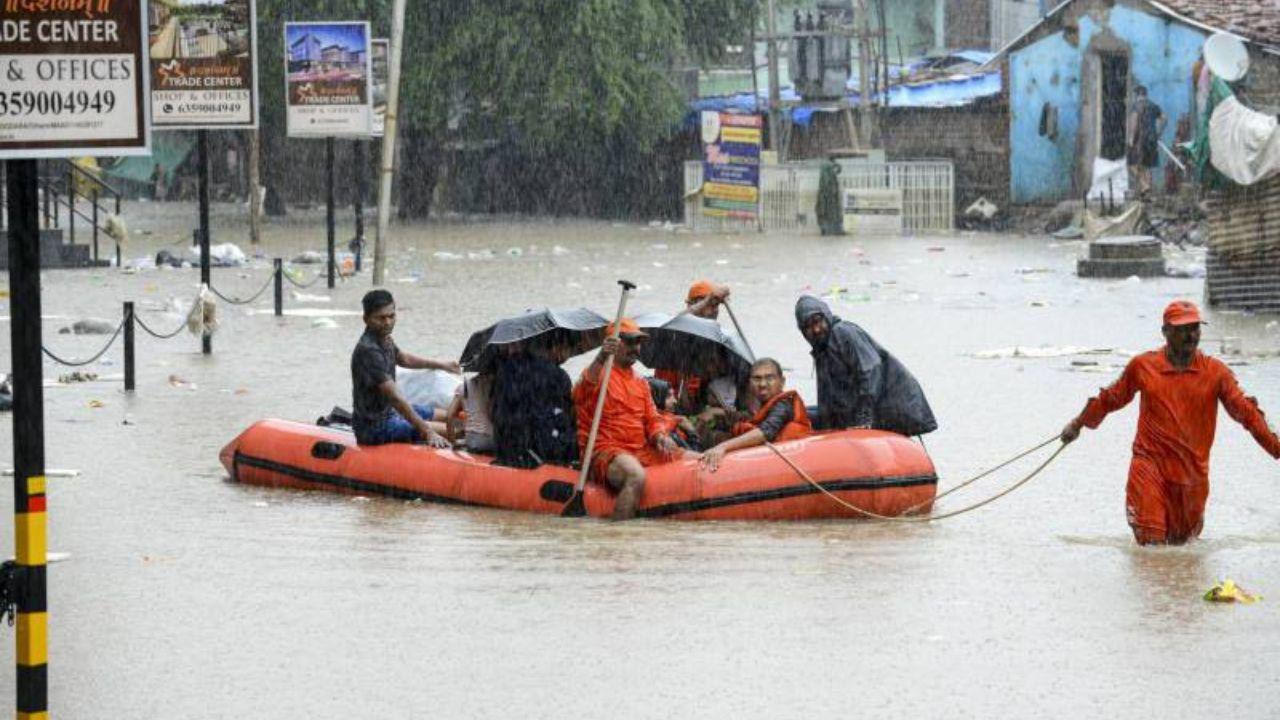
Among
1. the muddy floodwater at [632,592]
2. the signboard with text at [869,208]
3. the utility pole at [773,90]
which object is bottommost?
the muddy floodwater at [632,592]

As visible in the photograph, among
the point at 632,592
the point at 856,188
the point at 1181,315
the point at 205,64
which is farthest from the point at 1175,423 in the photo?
the point at 856,188

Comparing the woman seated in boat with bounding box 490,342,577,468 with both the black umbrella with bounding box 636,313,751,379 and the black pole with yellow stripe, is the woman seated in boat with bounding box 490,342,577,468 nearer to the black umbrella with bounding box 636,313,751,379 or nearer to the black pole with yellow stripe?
the black umbrella with bounding box 636,313,751,379

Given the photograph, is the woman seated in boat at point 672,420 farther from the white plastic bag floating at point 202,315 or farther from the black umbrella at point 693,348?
the white plastic bag floating at point 202,315

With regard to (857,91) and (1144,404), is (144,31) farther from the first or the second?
(857,91)

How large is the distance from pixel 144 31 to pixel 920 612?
402 cm

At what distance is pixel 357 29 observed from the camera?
26.2 metres

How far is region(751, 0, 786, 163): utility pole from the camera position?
41.8 m

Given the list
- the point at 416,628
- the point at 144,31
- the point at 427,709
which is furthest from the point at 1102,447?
the point at 144,31

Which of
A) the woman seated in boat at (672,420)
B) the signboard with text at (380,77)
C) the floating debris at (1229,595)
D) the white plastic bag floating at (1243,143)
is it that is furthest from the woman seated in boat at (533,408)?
the signboard with text at (380,77)

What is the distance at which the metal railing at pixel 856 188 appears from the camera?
135 feet

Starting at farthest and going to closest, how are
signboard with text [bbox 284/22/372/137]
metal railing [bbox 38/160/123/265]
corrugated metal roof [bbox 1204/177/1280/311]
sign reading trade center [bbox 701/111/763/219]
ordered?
sign reading trade center [bbox 701/111/763/219] → metal railing [bbox 38/160/123/265] → signboard with text [bbox 284/22/372/137] → corrugated metal roof [bbox 1204/177/1280/311]

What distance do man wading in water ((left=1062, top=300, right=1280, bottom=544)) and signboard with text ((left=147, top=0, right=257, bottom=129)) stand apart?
37.8 feet

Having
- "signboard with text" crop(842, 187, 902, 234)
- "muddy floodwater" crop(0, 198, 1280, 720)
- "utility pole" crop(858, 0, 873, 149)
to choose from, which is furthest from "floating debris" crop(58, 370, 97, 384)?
"signboard with text" crop(842, 187, 902, 234)

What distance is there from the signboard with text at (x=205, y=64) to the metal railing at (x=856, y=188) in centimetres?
2246
